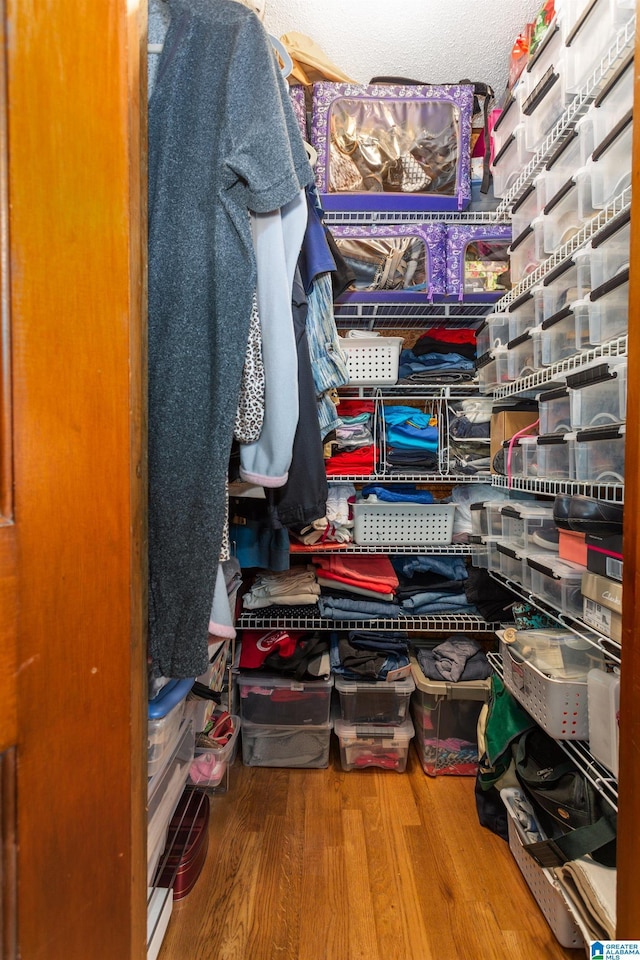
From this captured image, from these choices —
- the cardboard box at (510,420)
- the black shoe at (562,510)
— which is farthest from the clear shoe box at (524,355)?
the black shoe at (562,510)

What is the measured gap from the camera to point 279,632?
1.87m

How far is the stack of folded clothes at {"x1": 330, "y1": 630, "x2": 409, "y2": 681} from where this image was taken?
179cm

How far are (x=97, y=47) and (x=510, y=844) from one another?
188cm

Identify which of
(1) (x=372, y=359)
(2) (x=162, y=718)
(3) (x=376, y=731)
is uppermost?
(1) (x=372, y=359)

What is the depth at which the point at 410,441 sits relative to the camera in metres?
1.86

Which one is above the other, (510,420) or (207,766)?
(510,420)

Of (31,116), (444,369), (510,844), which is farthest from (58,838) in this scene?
(444,369)

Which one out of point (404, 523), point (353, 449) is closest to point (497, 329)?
point (353, 449)

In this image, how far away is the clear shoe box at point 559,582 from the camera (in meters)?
1.18

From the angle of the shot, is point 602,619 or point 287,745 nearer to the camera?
point 602,619

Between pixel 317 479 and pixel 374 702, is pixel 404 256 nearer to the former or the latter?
pixel 317 479

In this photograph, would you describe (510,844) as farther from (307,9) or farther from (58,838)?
(307,9)

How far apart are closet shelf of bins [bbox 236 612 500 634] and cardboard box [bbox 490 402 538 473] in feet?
1.87

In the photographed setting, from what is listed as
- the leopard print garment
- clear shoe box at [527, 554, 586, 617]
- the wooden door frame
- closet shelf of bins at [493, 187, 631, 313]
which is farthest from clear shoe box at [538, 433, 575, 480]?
the wooden door frame
